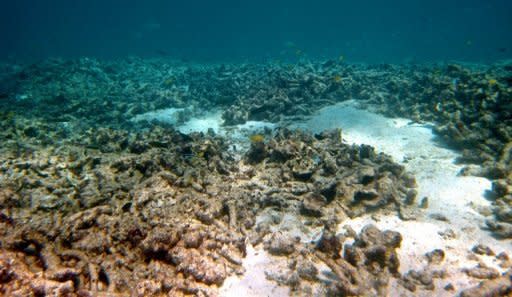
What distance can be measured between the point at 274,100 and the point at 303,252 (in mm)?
9185

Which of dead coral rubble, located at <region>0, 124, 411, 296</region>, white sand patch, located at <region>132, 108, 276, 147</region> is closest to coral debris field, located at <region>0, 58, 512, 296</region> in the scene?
dead coral rubble, located at <region>0, 124, 411, 296</region>

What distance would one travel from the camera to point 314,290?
13.3 feet

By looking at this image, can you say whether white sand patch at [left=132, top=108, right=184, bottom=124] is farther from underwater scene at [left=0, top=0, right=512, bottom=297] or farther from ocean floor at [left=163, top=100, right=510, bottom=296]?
ocean floor at [left=163, top=100, right=510, bottom=296]

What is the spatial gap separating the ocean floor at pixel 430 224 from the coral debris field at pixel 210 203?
0.16 metres

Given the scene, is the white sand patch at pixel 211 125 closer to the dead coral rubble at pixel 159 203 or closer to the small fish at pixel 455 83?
the dead coral rubble at pixel 159 203

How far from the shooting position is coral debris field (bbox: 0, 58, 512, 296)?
379 cm

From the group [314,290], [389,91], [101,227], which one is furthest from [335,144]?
[389,91]

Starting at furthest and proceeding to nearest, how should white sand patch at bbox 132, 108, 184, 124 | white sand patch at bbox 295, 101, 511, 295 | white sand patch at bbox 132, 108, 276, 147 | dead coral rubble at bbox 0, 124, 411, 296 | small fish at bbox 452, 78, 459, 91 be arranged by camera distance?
white sand patch at bbox 132, 108, 184, 124
small fish at bbox 452, 78, 459, 91
white sand patch at bbox 132, 108, 276, 147
white sand patch at bbox 295, 101, 511, 295
dead coral rubble at bbox 0, 124, 411, 296

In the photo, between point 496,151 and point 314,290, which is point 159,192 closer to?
point 314,290

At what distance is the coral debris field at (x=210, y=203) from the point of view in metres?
3.79

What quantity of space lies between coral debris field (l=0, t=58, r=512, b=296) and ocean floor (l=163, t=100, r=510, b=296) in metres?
0.16

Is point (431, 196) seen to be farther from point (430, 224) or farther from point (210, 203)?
point (210, 203)

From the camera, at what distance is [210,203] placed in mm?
5137

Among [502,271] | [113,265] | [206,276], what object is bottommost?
[502,271]
